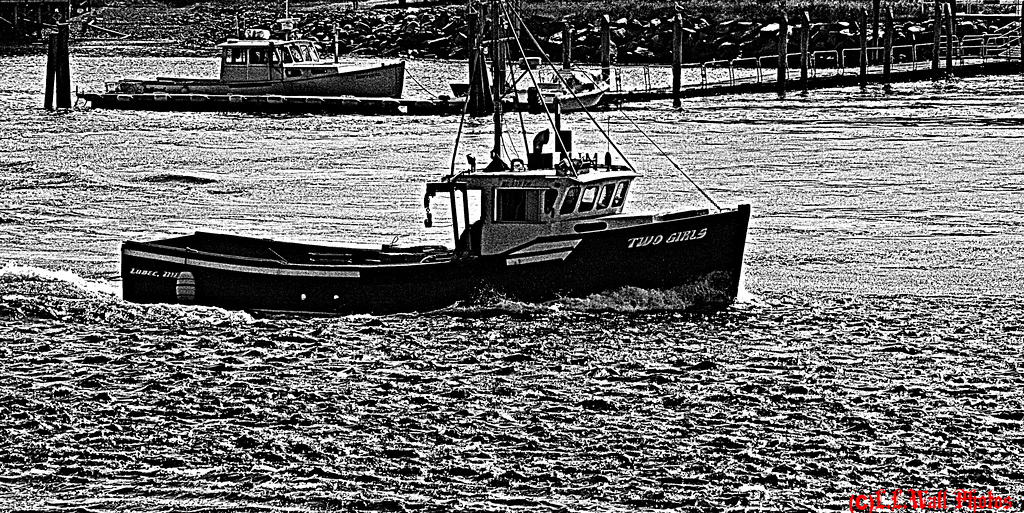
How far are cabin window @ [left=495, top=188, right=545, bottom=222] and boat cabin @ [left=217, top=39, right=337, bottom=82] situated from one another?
129 feet

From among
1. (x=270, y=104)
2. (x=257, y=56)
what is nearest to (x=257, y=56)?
(x=257, y=56)

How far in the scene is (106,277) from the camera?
23.3 metres

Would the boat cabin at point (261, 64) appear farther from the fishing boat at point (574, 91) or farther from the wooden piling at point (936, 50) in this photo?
the wooden piling at point (936, 50)

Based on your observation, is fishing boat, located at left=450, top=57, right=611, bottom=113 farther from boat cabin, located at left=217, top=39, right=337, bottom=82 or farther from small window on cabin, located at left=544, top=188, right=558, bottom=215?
small window on cabin, located at left=544, top=188, right=558, bottom=215

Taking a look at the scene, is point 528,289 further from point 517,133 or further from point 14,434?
point 517,133

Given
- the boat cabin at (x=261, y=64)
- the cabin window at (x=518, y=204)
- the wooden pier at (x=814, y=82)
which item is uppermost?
the boat cabin at (x=261, y=64)

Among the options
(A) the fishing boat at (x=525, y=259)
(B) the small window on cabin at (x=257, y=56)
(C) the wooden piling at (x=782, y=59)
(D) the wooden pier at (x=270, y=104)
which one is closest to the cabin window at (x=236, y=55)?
(B) the small window on cabin at (x=257, y=56)

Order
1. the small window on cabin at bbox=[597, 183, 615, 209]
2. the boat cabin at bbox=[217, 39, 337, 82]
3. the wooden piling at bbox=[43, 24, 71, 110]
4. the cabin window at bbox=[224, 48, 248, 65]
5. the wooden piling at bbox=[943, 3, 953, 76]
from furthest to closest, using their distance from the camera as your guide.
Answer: the wooden piling at bbox=[943, 3, 953, 76], the cabin window at bbox=[224, 48, 248, 65], the boat cabin at bbox=[217, 39, 337, 82], the wooden piling at bbox=[43, 24, 71, 110], the small window on cabin at bbox=[597, 183, 615, 209]

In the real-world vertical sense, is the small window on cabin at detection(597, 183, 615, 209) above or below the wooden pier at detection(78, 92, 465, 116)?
below

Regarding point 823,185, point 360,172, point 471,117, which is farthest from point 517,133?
point 823,185

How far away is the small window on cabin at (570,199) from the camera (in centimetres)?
2045

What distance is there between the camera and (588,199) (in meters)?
20.7

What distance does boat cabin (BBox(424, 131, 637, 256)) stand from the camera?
20.4 meters

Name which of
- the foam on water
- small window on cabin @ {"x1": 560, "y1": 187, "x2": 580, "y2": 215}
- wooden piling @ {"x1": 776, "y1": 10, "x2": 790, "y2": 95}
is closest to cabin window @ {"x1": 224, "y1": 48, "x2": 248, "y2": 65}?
wooden piling @ {"x1": 776, "y1": 10, "x2": 790, "y2": 95}
